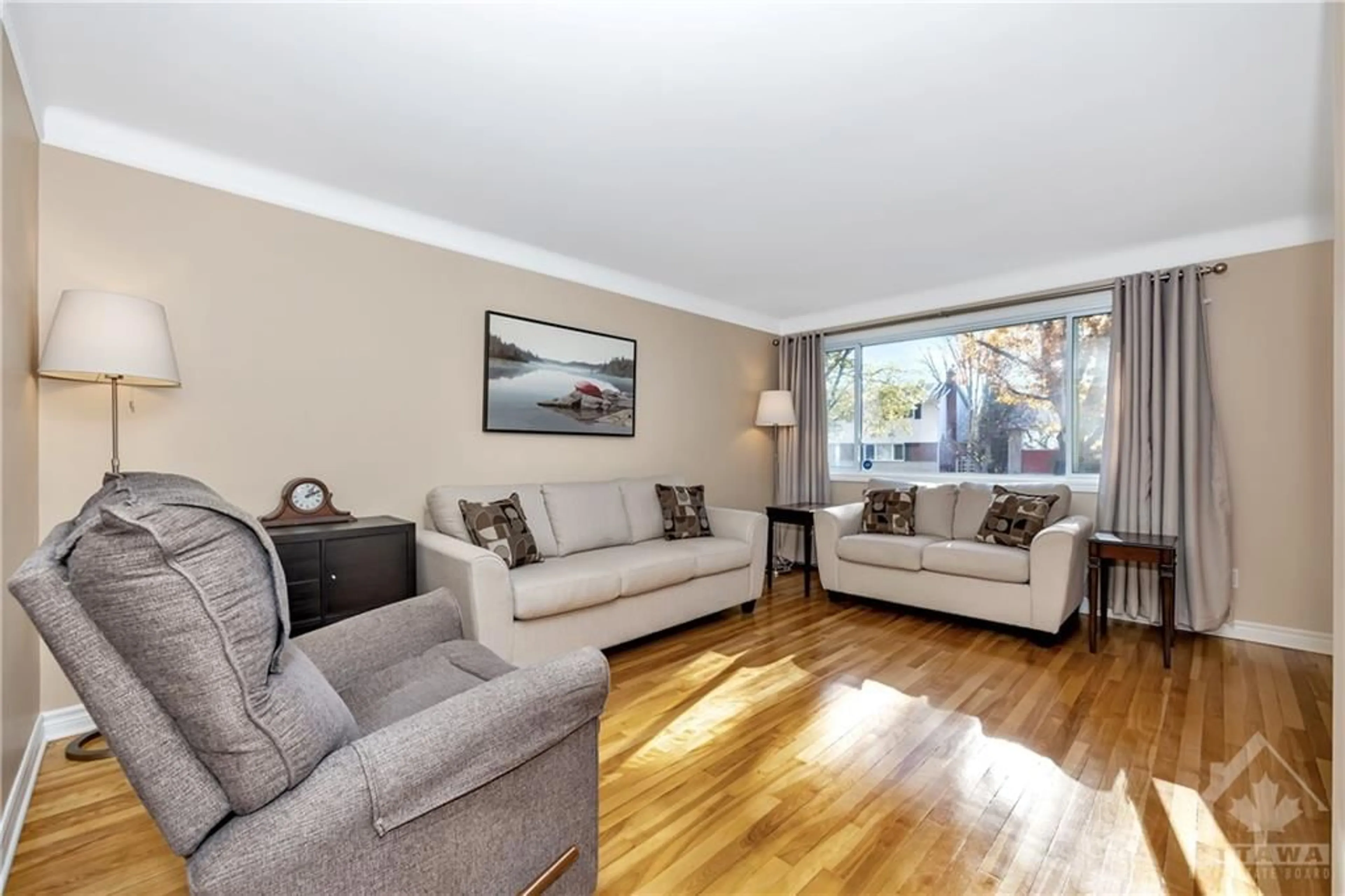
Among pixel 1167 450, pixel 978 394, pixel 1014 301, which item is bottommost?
pixel 1167 450

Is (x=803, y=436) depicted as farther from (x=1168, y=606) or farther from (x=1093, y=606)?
(x=1168, y=606)

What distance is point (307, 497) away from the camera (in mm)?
2727

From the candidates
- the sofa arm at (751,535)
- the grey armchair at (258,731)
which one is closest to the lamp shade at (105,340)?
the grey armchair at (258,731)

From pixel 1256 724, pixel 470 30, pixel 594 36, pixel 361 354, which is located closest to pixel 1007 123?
pixel 594 36

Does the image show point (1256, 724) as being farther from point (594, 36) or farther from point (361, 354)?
point (361, 354)

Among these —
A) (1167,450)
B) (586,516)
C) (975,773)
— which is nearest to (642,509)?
(586,516)

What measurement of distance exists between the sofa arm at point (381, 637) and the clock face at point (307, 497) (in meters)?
1.16

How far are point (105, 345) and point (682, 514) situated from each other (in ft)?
9.33

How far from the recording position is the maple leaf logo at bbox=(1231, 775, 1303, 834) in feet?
5.50

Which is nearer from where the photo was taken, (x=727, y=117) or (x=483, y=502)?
(x=727, y=117)

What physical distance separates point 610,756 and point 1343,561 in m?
2.01

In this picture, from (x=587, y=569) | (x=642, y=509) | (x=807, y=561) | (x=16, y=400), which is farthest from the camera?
(x=807, y=561)

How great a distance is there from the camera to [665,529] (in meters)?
3.85

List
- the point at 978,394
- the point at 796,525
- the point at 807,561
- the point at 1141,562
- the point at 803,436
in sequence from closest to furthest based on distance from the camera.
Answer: the point at 1141,562 < the point at 807,561 < the point at 978,394 < the point at 796,525 < the point at 803,436
